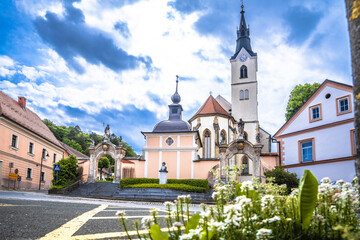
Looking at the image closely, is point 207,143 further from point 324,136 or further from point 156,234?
point 156,234

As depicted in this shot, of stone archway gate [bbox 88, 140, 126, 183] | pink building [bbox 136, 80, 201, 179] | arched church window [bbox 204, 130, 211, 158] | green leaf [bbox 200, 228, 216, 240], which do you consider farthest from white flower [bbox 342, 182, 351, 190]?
arched church window [bbox 204, 130, 211, 158]

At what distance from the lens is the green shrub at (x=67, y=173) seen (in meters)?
22.4

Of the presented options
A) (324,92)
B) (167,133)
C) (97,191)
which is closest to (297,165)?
(324,92)

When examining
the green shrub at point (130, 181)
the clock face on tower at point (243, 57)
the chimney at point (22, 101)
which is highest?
the clock face on tower at point (243, 57)

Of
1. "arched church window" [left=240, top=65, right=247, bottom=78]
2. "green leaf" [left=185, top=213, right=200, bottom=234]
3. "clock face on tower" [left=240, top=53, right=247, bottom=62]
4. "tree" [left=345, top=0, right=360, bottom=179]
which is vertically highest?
"clock face on tower" [left=240, top=53, right=247, bottom=62]

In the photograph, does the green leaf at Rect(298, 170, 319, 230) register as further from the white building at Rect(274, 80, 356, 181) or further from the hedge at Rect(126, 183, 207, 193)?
the white building at Rect(274, 80, 356, 181)

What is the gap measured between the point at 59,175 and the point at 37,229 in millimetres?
18810

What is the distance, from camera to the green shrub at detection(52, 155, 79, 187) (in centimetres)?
2238

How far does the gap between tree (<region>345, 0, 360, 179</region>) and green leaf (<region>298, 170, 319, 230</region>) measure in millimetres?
400

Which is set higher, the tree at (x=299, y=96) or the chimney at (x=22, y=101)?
the tree at (x=299, y=96)

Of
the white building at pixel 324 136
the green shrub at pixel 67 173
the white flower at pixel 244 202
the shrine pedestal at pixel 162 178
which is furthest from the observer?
the shrine pedestal at pixel 162 178

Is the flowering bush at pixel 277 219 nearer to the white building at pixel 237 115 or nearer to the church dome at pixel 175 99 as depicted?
the white building at pixel 237 115

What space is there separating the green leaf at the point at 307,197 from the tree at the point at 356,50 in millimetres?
400

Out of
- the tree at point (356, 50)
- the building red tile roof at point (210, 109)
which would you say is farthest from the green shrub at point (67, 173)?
the tree at point (356, 50)
